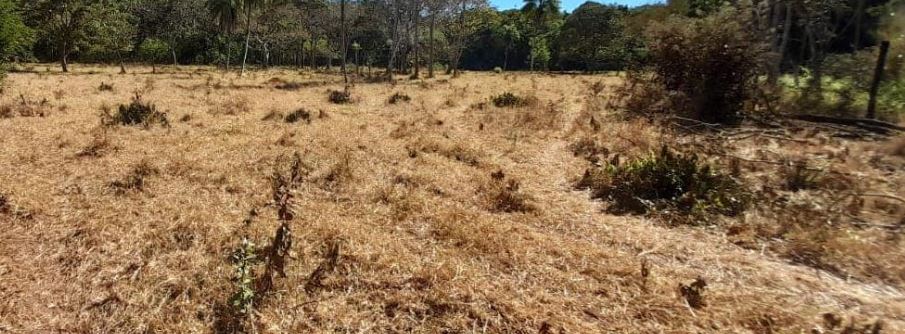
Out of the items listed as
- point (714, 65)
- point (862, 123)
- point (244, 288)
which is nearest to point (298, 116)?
point (244, 288)

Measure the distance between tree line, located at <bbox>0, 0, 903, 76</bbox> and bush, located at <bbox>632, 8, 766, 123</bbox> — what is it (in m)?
7.80

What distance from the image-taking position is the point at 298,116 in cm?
1154

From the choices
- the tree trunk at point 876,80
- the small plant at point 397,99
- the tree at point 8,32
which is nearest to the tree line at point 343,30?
the tree trunk at point 876,80

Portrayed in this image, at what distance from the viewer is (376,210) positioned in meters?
5.69

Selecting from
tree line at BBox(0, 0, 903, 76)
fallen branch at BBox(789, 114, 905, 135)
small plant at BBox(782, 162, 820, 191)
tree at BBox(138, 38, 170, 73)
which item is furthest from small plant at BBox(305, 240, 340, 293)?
tree at BBox(138, 38, 170, 73)

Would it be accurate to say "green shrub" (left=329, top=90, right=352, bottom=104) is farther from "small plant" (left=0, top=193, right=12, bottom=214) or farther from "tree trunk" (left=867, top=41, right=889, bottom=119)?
"tree trunk" (left=867, top=41, right=889, bottom=119)

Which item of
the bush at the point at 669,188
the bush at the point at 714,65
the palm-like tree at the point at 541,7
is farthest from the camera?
the palm-like tree at the point at 541,7

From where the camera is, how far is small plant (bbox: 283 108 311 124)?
1122cm

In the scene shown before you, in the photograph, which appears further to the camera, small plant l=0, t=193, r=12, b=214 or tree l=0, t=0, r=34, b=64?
tree l=0, t=0, r=34, b=64

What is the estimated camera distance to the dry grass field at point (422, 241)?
3.59m

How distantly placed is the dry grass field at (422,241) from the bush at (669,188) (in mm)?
233

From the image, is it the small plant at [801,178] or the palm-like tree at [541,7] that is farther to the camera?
the palm-like tree at [541,7]

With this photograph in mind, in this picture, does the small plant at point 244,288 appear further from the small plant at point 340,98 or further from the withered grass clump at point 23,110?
the small plant at point 340,98

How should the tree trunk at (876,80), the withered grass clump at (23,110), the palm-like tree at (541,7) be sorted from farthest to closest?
the palm-like tree at (541,7), the withered grass clump at (23,110), the tree trunk at (876,80)
